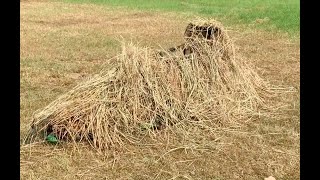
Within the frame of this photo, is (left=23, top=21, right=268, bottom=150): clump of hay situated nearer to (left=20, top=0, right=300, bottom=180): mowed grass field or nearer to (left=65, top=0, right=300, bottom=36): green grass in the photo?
(left=20, top=0, right=300, bottom=180): mowed grass field

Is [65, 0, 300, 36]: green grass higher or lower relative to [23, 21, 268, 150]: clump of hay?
higher

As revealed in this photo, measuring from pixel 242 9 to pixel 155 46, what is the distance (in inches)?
316

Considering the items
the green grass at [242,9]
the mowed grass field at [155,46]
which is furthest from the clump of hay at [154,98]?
the green grass at [242,9]

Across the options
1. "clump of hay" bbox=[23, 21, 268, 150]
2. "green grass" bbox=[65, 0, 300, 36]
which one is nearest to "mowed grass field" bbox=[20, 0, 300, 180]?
"green grass" bbox=[65, 0, 300, 36]

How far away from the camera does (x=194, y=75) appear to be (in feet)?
19.6

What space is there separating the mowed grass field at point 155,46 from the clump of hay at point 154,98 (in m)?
0.22

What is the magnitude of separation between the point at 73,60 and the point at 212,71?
393cm

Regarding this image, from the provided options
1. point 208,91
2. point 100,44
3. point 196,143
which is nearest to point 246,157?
point 196,143

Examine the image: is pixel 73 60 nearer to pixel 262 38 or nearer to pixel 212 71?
pixel 212 71

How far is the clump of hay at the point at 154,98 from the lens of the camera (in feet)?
16.4

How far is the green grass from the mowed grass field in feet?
0.13

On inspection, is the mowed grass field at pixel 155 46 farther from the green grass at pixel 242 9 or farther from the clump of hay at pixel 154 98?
the clump of hay at pixel 154 98

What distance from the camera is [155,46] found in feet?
36.4

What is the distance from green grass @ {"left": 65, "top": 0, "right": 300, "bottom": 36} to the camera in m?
13.9
